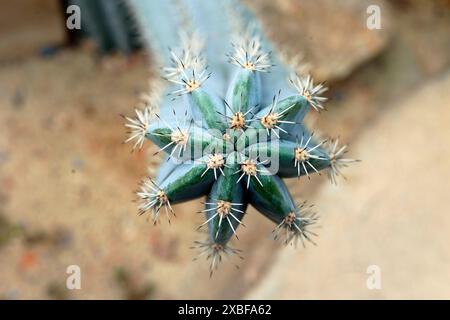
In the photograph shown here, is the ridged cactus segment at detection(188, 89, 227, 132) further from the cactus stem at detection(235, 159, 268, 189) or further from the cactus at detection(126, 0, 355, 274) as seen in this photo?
the cactus stem at detection(235, 159, 268, 189)

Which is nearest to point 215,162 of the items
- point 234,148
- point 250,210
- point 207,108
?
point 234,148

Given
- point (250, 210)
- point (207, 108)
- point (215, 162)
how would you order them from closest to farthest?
point (215, 162) → point (207, 108) → point (250, 210)

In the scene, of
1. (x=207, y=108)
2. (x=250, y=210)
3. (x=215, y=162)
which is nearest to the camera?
(x=215, y=162)

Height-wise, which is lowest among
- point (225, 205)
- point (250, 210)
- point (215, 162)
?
point (225, 205)

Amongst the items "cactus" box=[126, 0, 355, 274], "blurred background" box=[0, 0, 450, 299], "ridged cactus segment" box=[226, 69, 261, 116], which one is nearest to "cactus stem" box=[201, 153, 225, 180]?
"cactus" box=[126, 0, 355, 274]

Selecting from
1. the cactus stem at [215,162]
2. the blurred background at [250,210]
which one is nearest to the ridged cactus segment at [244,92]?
the cactus stem at [215,162]

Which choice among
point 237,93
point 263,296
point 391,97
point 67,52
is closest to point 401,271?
point 263,296

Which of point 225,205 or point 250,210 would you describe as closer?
point 225,205

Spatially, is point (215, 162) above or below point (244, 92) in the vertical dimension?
below

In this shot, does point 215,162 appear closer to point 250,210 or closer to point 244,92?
point 244,92

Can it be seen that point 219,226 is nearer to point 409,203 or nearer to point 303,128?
point 303,128
